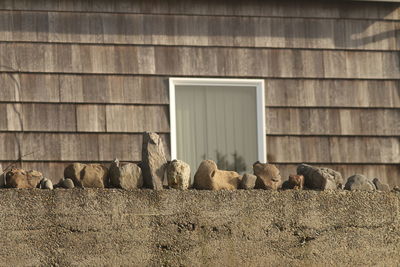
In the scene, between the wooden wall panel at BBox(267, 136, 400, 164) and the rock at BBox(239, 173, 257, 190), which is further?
the wooden wall panel at BBox(267, 136, 400, 164)

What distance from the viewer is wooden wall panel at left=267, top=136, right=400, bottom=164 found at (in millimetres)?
8688

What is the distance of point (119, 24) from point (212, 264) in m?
4.10

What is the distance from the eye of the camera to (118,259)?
4.71m

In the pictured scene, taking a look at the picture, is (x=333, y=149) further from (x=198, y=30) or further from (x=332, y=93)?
(x=198, y=30)

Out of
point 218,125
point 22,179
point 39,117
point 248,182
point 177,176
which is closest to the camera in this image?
point 22,179

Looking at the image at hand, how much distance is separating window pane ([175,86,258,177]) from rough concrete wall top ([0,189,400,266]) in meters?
3.48

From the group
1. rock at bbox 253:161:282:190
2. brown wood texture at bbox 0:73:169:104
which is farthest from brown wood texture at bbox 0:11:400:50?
rock at bbox 253:161:282:190

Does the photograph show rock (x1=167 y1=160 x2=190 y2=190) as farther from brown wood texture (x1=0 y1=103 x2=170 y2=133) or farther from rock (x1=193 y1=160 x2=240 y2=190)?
brown wood texture (x1=0 y1=103 x2=170 y2=133)

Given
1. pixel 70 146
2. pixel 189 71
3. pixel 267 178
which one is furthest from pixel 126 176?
pixel 189 71

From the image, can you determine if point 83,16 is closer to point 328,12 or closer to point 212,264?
point 328,12

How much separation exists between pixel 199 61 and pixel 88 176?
3773mm

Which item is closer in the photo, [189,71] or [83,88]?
[83,88]

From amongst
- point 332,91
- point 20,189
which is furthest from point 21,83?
point 20,189

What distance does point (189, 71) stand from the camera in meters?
8.55
